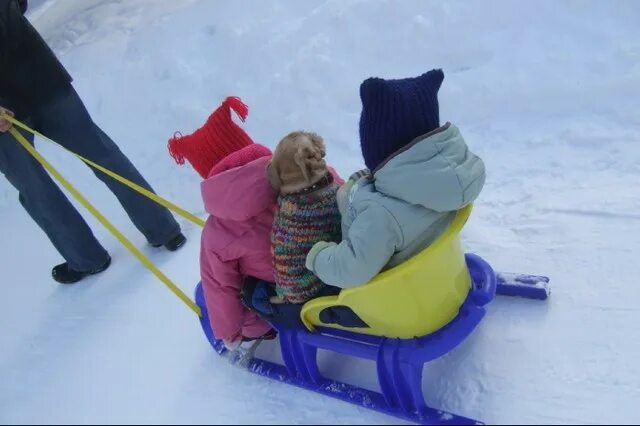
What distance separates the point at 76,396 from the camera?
68.3 inches

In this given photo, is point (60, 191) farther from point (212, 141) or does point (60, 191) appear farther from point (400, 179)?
point (400, 179)

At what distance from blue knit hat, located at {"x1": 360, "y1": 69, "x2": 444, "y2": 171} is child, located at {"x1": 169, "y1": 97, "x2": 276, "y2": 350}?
0.32 m

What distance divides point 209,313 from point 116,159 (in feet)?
2.68

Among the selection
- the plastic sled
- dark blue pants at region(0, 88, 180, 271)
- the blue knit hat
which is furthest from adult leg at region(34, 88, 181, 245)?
the blue knit hat

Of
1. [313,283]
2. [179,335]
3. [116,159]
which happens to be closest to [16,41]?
[116,159]

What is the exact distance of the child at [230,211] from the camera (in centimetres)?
144

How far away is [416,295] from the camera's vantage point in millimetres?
1328

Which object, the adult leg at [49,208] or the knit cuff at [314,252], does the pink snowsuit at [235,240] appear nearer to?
the knit cuff at [314,252]

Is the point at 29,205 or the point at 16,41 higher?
the point at 16,41

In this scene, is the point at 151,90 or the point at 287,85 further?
the point at 151,90

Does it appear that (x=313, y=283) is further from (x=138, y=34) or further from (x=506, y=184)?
(x=138, y=34)

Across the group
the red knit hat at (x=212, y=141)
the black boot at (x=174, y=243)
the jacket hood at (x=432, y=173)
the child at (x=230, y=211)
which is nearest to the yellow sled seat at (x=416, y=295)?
the jacket hood at (x=432, y=173)

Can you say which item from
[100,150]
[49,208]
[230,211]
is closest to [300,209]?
[230,211]

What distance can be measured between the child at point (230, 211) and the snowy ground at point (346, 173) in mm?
222
